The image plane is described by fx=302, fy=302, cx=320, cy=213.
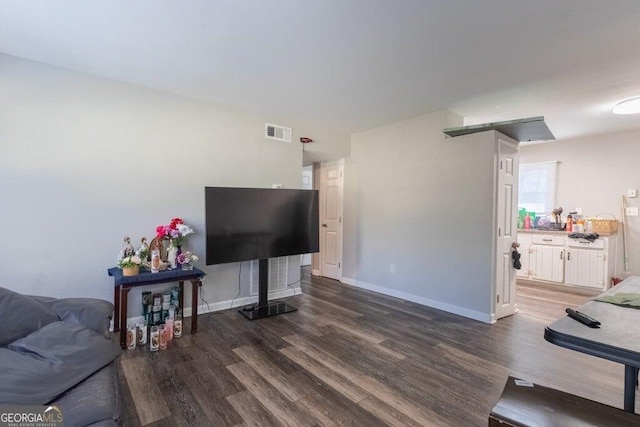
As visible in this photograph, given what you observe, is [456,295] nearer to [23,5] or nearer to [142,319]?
[142,319]

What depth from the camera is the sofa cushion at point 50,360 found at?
124cm

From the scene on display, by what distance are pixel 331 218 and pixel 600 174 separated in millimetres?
4563

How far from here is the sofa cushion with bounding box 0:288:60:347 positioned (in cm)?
159

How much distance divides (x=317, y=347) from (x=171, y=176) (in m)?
2.48

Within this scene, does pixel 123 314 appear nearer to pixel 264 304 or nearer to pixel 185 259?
pixel 185 259

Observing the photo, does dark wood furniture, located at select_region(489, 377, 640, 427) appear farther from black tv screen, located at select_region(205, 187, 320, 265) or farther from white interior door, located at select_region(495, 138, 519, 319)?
black tv screen, located at select_region(205, 187, 320, 265)

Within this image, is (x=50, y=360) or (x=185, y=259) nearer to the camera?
(x=50, y=360)

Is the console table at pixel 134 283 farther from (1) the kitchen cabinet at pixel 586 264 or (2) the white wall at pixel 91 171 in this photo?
(1) the kitchen cabinet at pixel 586 264

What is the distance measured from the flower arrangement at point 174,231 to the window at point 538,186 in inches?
239

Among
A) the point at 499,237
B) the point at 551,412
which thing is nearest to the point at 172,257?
the point at 551,412

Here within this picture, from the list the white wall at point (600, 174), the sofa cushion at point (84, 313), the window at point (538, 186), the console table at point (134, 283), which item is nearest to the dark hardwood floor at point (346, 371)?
the console table at point (134, 283)

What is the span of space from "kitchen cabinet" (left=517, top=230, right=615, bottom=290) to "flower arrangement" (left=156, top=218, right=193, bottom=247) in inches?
219

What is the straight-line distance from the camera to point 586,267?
4809 mm
